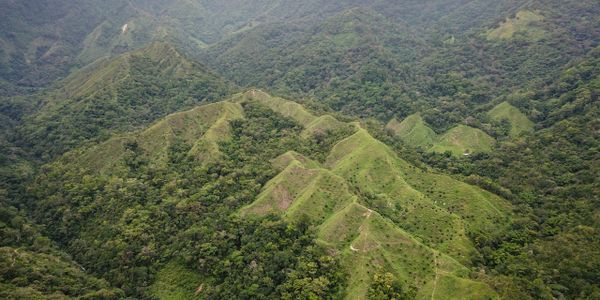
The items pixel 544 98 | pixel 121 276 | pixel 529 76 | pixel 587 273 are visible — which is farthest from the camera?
pixel 529 76

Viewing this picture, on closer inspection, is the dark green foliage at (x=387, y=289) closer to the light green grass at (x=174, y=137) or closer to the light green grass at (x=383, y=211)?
the light green grass at (x=383, y=211)

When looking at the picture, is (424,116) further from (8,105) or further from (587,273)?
(8,105)

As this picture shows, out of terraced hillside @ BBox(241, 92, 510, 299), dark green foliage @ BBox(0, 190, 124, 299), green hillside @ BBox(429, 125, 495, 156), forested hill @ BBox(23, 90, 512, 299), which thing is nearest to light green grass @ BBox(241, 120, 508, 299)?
terraced hillside @ BBox(241, 92, 510, 299)

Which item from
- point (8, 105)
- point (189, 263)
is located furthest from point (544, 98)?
point (8, 105)

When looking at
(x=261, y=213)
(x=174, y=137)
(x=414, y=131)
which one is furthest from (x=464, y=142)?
(x=174, y=137)

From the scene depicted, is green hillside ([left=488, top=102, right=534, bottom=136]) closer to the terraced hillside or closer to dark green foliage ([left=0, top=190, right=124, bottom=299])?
the terraced hillside

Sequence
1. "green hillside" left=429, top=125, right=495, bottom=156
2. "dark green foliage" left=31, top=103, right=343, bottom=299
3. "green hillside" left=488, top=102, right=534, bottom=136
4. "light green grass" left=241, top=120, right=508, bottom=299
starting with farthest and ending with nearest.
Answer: "green hillside" left=488, top=102, right=534, bottom=136 < "green hillside" left=429, top=125, right=495, bottom=156 < "dark green foliage" left=31, top=103, right=343, bottom=299 < "light green grass" left=241, top=120, right=508, bottom=299
